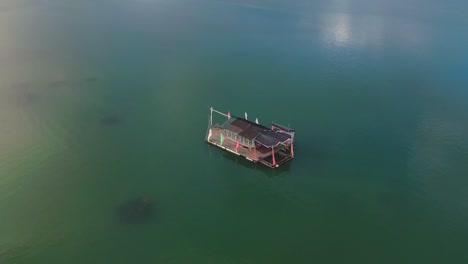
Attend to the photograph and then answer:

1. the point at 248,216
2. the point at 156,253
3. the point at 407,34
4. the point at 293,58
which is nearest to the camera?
the point at 156,253

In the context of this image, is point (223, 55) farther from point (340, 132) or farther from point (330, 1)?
point (330, 1)

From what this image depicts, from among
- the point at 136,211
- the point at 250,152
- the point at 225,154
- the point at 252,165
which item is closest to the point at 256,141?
the point at 250,152

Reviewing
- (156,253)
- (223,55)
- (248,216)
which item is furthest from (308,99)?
(156,253)

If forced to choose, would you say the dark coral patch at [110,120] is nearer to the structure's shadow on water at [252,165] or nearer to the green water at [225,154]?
the green water at [225,154]

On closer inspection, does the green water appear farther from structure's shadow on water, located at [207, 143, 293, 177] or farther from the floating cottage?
the floating cottage

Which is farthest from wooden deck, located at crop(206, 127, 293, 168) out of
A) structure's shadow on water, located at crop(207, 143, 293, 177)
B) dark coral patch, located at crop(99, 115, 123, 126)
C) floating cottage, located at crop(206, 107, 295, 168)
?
dark coral patch, located at crop(99, 115, 123, 126)

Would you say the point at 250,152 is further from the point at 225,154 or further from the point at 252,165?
the point at 225,154

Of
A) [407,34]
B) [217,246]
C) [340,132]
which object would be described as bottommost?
[217,246]
